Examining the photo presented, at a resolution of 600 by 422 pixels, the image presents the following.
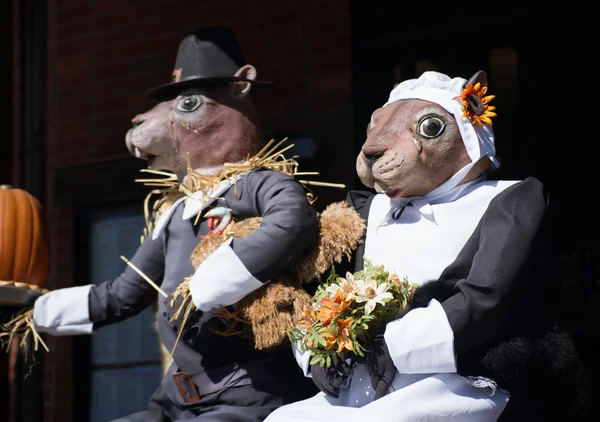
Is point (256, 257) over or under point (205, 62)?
under

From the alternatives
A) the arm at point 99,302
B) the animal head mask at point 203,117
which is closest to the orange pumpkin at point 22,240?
the arm at point 99,302

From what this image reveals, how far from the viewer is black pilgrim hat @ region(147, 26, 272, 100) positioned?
143 inches

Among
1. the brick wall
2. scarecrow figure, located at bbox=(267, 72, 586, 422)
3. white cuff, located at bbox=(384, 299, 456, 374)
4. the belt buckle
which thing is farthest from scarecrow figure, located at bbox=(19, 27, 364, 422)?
the brick wall

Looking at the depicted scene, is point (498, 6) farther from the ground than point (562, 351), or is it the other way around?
point (498, 6)

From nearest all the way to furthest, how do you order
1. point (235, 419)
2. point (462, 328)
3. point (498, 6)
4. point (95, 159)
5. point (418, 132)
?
point (462, 328)
point (418, 132)
point (235, 419)
point (498, 6)
point (95, 159)

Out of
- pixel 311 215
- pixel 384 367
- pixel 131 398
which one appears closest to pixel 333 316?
pixel 384 367

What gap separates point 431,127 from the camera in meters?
3.03

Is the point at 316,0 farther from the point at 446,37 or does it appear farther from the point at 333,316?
the point at 333,316

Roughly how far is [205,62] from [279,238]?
830 millimetres

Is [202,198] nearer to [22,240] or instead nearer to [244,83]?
[244,83]

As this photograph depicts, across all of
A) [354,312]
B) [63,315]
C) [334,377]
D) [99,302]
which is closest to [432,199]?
[354,312]

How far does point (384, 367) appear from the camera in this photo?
9.42 ft

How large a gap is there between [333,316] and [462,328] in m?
0.35

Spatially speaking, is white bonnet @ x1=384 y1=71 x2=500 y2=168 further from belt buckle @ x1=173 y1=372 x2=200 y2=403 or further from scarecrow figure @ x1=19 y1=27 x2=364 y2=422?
belt buckle @ x1=173 y1=372 x2=200 y2=403
